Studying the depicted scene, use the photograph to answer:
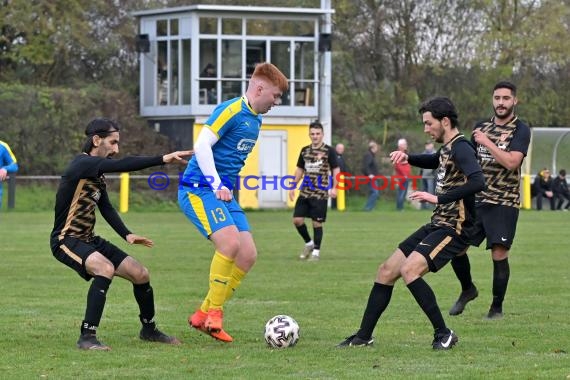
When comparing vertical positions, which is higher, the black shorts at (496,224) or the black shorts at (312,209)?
the black shorts at (496,224)

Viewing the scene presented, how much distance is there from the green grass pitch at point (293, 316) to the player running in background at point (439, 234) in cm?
24

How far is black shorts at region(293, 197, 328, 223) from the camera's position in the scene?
59.2 feet

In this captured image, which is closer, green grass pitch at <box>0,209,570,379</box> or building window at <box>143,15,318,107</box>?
green grass pitch at <box>0,209,570,379</box>

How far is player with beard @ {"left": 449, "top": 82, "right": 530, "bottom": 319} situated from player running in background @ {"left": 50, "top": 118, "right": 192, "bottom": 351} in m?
3.19

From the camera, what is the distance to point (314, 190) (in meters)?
18.1

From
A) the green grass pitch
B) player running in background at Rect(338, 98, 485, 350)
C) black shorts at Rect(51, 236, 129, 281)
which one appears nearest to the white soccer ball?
the green grass pitch

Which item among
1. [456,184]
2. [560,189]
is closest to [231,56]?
[560,189]

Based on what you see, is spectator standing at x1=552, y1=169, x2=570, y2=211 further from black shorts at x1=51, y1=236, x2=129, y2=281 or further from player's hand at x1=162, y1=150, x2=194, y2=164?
player's hand at x1=162, y1=150, x2=194, y2=164

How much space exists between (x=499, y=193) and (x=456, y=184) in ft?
6.56

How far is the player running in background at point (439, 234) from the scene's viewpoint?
870cm

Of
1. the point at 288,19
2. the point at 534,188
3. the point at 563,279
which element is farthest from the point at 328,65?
the point at 563,279

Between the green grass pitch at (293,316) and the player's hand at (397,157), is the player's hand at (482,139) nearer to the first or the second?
the player's hand at (397,157)

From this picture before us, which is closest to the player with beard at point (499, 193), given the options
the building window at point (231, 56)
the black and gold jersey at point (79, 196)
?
the black and gold jersey at point (79, 196)

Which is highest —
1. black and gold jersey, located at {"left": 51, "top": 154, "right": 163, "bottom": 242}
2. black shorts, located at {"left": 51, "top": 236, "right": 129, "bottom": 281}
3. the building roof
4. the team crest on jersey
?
the building roof
